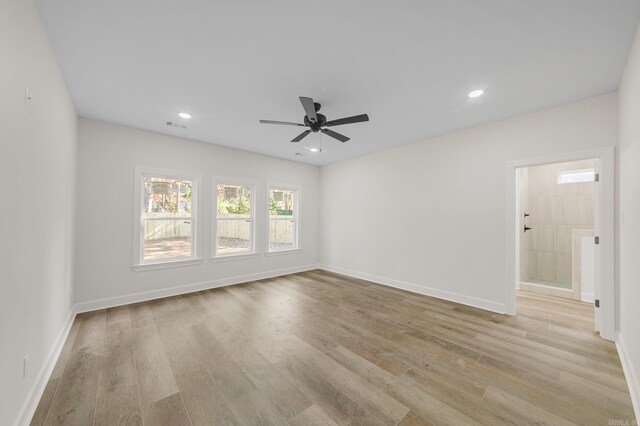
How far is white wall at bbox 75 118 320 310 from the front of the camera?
135 inches

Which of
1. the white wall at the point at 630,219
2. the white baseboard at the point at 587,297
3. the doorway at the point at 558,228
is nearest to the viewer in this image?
the white wall at the point at 630,219

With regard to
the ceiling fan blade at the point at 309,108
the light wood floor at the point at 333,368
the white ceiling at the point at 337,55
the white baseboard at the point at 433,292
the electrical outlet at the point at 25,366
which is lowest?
the light wood floor at the point at 333,368

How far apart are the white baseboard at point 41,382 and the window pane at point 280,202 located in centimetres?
368

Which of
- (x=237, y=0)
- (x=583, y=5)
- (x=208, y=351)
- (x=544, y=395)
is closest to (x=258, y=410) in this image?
(x=208, y=351)

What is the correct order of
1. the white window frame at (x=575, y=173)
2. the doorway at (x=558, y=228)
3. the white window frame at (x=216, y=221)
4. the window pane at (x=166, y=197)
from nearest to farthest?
the doorway at (x=558, y=228), the window pane at (x=166, y=197), the white window frame at (x=575, y=173), the white window frame at (x=216, y=221)

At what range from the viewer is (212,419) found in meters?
1.60

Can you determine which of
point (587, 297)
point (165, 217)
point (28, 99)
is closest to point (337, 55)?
point (28, 99)

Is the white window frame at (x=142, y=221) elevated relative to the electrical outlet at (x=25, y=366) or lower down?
elevated

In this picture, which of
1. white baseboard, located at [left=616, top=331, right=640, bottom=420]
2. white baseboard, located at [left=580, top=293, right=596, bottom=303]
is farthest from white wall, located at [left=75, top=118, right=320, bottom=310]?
white baseboard, located at [left=580, top=293, right=596, bottom=303]

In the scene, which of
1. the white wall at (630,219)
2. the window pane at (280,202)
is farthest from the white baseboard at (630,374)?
the window pane at (280,202)

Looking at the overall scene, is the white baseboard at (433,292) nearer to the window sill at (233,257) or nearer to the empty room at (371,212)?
the empty room at (371,212)

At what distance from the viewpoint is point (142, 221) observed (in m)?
3.93

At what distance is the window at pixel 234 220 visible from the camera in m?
4.79

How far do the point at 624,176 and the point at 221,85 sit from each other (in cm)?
409
